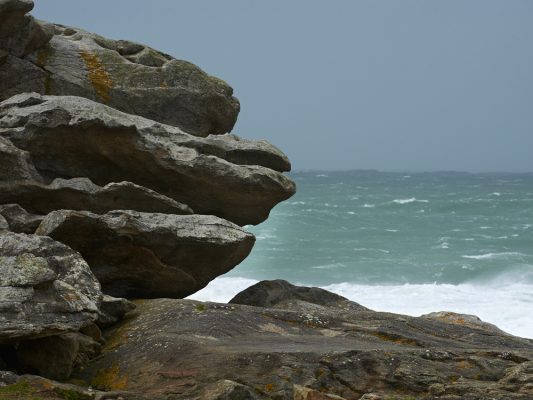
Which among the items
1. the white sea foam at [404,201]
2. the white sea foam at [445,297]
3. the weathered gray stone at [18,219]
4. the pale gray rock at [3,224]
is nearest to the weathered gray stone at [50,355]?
the pale gray rock at [3,224]

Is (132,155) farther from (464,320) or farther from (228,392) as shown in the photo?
(464,320)

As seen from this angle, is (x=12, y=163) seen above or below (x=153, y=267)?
above

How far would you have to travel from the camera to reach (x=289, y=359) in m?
13.7

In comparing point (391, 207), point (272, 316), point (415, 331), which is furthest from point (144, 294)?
point (391, 207)

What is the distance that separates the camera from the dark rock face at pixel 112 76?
23094mm

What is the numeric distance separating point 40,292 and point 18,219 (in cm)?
490

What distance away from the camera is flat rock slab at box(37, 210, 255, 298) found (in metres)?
17.6

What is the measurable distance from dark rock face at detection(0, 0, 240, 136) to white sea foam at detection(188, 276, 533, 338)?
19.9 metres

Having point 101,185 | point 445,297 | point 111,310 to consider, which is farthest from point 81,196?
point 445,297

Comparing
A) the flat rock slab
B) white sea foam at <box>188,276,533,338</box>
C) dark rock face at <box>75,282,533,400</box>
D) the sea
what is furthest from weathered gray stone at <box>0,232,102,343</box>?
the sea

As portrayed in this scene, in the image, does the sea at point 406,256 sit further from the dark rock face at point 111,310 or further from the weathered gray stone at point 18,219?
the dark rock face at point 111,310

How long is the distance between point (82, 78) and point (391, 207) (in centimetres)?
10382

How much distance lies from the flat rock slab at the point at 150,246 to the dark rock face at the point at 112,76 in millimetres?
5942

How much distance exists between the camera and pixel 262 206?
22953mm
